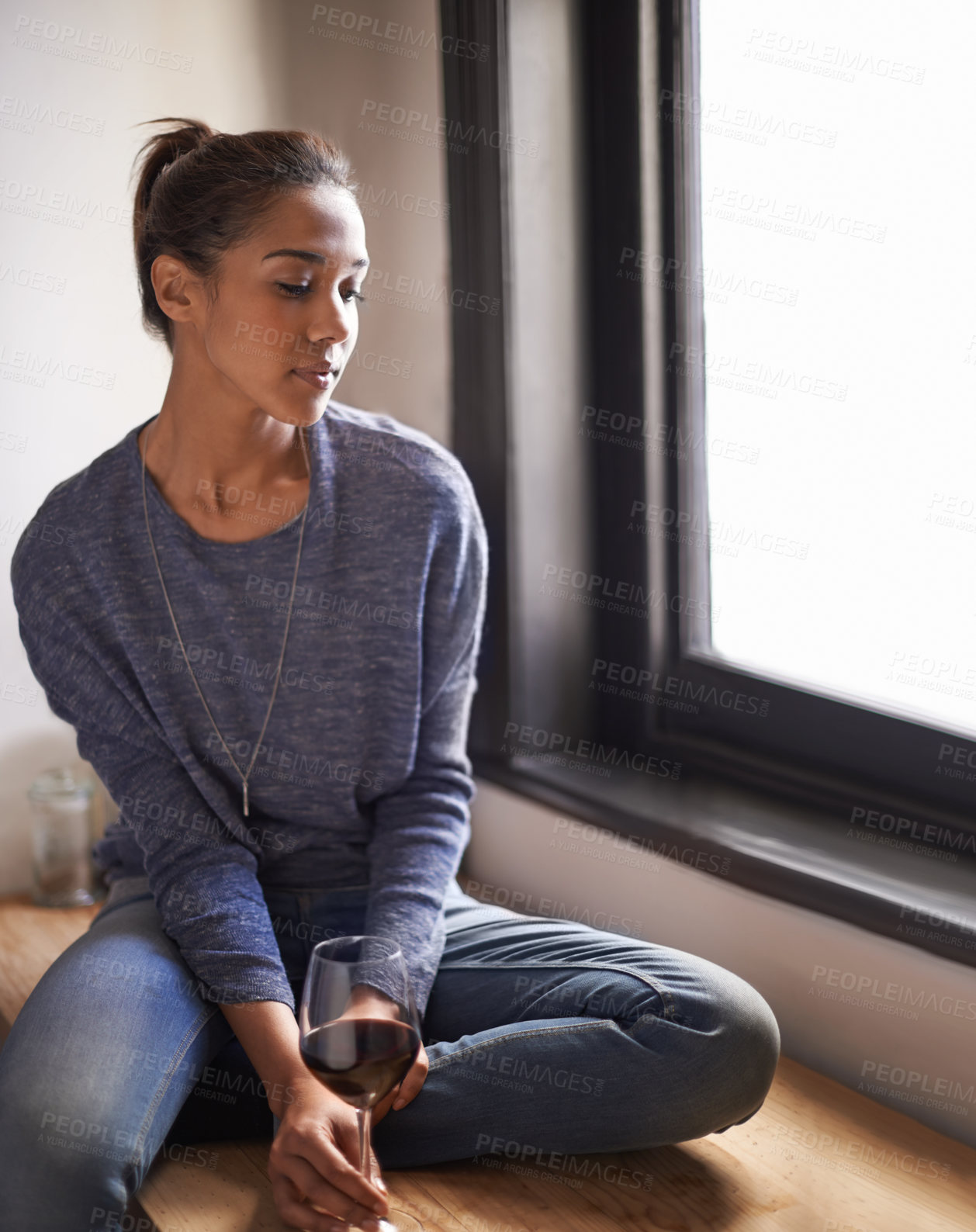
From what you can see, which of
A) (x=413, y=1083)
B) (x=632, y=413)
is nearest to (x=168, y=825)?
(x=413, y=1083)

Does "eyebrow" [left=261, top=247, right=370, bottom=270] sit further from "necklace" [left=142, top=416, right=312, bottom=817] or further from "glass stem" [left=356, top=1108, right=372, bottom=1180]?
"glass stem" [left=356, top=1108, right=372, bottom=1180]

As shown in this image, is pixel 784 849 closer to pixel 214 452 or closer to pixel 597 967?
pixel 597 967

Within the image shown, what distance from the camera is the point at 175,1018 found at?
4.04 feet

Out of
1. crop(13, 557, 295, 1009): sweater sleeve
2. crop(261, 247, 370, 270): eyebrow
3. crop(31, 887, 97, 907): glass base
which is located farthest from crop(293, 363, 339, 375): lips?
crop(31, 887, 97, 907): glass base

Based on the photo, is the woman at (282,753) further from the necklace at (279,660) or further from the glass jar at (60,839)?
the glass jar at (60,839)

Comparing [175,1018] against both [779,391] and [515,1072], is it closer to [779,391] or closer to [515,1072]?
[515,1072]

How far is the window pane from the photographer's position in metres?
1.44

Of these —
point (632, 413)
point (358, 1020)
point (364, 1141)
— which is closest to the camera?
point (358, 1020)

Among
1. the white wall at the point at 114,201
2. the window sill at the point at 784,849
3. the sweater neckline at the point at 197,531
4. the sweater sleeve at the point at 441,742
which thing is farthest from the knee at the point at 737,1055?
the white wall at the point at 114,201

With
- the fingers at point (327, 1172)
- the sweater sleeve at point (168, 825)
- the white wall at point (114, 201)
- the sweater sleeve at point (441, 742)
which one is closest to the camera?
the fingers at point (327, 1172)

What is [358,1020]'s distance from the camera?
0.92m

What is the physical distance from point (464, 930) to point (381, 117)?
4.32ft

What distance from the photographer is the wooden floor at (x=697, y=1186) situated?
1154mm

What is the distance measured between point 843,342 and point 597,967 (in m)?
0.86
